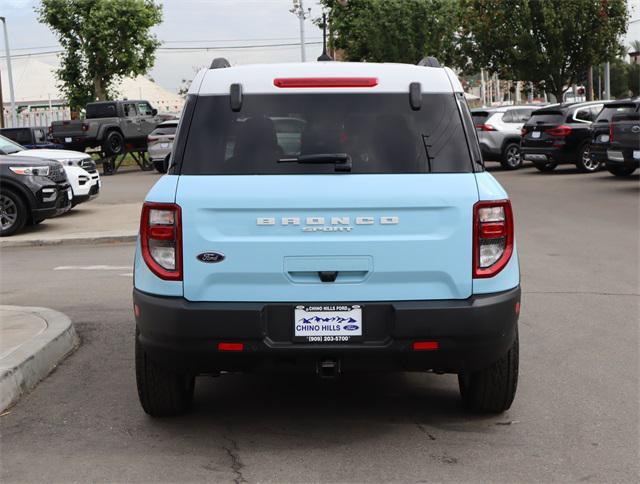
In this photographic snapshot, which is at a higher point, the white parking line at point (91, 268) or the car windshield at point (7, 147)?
the car windshield at point (7, 147)

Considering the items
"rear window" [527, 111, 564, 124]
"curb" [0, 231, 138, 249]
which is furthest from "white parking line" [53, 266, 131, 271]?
"rear window" [527, 111, 564, 124]

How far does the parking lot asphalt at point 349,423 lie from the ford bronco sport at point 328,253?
0.42 metres

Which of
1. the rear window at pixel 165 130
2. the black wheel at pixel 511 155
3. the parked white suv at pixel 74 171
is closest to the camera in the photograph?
the parked white suv at pixel 74 171

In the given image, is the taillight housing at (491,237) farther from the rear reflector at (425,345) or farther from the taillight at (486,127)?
the taillight at (486,127)

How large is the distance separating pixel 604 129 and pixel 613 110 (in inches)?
17.1

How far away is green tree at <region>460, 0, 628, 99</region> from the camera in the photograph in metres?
41.3

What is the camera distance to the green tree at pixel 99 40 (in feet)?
157

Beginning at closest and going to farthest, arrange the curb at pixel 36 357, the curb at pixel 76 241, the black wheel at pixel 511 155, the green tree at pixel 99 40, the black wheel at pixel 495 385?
the black wheel at pixel 495 385, the curb at pixel 36 357, the curb at pixel 76 241, the black wheel at pixel 511 155, the green tree at pixel 99 40

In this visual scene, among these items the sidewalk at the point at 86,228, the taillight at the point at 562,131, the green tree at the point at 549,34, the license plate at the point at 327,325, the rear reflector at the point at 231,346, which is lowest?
the sidewalk at the point at 86,228

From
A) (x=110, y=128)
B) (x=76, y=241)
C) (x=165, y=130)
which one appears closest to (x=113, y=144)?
(x=110, y=128)

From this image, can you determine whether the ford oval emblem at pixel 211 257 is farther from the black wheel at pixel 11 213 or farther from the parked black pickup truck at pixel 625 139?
the parked black pickup truck at pixel 625 139

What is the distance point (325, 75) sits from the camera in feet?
16.8

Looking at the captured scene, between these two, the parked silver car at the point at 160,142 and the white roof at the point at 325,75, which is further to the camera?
the parked silver car at the point at 160,142

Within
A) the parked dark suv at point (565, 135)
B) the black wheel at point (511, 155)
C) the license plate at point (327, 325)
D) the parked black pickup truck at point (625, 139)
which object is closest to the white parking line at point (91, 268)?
the license plate at point (327, 325)
